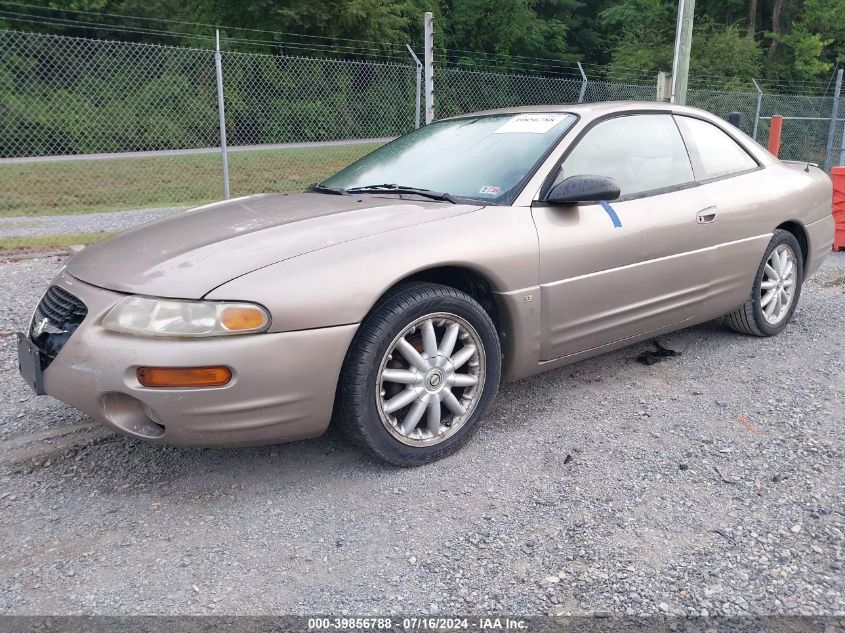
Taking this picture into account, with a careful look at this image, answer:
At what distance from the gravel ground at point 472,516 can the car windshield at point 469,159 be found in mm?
1102

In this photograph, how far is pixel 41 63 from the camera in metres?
14.6

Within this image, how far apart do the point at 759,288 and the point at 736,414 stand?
130 centimetres

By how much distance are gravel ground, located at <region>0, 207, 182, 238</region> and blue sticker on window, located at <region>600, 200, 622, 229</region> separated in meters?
6.43

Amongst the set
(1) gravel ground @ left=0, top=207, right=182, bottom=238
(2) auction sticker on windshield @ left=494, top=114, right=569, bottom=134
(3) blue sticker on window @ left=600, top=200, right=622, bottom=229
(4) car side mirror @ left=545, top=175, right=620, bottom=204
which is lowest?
(1) gravel ground @ left=0, top=207, right=182, bottom=238

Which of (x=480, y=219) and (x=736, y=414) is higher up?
(x=480, y=219)

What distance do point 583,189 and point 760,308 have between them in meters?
1.96

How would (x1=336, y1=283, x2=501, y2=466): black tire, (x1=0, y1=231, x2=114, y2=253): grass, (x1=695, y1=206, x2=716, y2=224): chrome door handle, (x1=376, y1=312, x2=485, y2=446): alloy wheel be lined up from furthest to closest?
(x1=0, y1=231, x2=114, y2=253): grass → (x1=695, y1=206, x2=716, y2=224): chrome door handle → (x1=376, y1=312, x2=485, y2=446): alloy wheel → (x1=336, y1=283, x2=501, y2=466): black tire

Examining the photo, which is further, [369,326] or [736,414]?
[736,414]

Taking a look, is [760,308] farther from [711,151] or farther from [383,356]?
[383,356]

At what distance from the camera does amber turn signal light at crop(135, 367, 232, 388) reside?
2.43 meters

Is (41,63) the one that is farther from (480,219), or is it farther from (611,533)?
(611,533)

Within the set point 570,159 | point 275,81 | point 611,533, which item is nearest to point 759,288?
point 570,159

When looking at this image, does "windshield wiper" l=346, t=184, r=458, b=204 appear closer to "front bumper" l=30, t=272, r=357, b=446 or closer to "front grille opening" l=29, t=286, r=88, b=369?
"front bumper" l=30, t=272, r=357, b=446

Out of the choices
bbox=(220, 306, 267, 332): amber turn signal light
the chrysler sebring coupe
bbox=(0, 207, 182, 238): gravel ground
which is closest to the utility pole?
the chrysler sebring coupe
